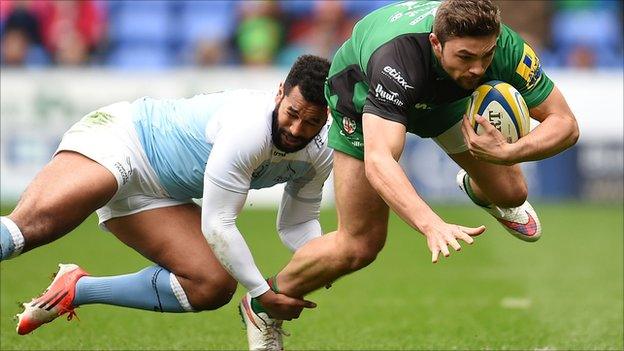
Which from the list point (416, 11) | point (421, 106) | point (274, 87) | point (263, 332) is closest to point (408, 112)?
point (421, 106)

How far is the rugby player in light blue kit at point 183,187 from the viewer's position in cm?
676

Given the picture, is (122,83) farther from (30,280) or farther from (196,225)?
(196,225)

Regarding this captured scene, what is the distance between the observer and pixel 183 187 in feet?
24.3

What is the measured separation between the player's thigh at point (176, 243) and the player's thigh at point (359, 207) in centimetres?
87

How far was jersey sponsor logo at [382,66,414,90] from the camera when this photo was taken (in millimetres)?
6227

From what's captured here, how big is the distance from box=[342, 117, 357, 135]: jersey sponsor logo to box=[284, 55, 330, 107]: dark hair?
0.14 m

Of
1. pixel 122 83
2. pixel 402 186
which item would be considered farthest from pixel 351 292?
pixel 122 83

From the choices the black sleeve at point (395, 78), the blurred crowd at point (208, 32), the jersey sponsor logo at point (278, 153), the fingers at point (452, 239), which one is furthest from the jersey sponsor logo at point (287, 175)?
the blurred crowd at point (208, 32)

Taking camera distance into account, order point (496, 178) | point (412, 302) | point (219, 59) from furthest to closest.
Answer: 1. point (219, 59)
2. point (412, 302)
3. point (496, 178)

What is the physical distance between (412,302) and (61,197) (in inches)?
151

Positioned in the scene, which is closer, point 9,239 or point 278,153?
point 9,239

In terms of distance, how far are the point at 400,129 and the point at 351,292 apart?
14.2ft

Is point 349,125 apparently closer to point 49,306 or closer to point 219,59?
point 49,306

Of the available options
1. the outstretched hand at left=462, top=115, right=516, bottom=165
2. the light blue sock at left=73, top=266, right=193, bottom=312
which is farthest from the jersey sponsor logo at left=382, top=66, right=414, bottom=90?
the light blue sock at left=73, top=266, right=193, bottom=312
